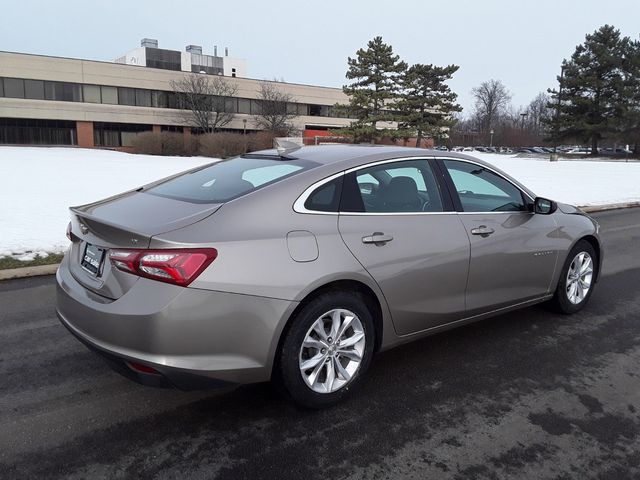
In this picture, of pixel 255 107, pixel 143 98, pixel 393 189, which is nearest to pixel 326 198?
pixel 393 189

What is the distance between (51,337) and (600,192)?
58.1ft

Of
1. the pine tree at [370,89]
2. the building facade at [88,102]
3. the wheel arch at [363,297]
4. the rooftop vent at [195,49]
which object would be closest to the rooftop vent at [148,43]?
the rooftop vent at [195,49]

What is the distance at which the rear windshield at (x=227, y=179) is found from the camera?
3188 mm

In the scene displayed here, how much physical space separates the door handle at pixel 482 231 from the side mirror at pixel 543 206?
678 mm

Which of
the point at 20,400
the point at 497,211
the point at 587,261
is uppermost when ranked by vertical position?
the point at 497,211

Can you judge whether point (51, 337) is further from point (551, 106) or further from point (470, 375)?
point (551, 106)

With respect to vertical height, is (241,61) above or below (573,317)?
above

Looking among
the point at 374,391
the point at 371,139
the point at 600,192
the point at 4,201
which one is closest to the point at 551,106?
the point at 371,139

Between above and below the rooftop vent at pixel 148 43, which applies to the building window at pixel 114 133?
below

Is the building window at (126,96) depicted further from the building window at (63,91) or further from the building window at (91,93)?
the building window at (63,91)

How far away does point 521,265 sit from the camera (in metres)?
4.13

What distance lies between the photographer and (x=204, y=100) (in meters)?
57.2

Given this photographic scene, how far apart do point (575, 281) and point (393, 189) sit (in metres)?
2.44

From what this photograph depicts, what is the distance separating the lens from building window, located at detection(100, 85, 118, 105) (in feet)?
188
